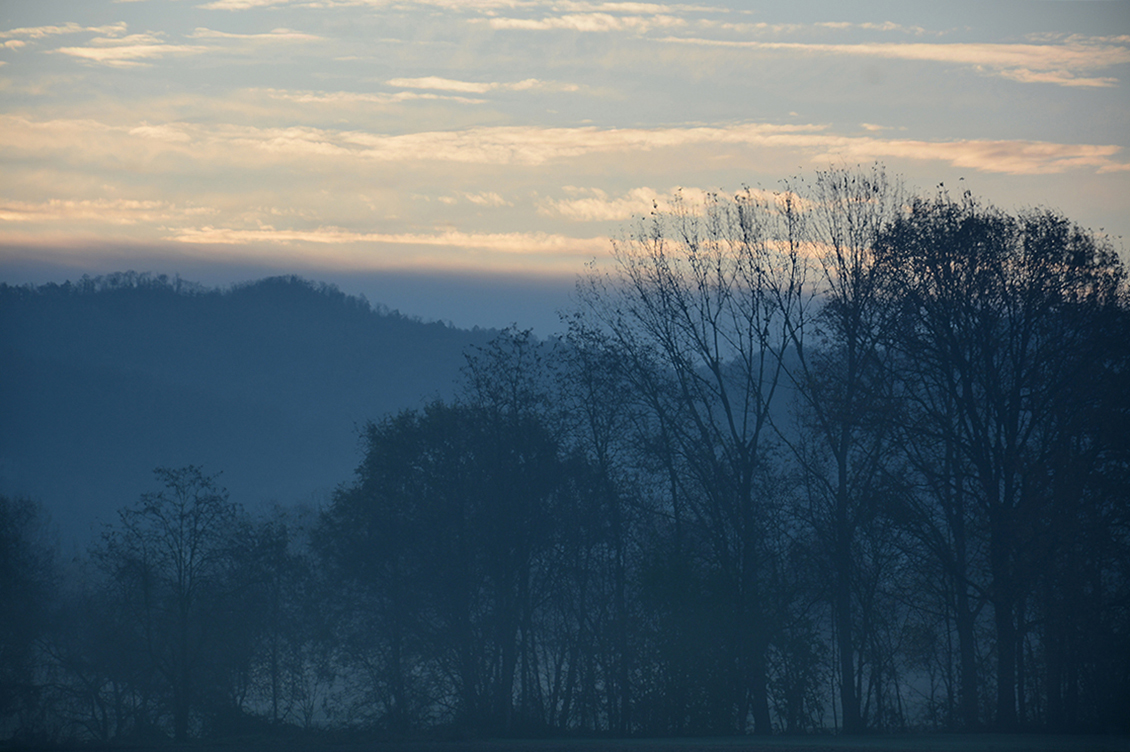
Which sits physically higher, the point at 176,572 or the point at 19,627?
the point at 176,572

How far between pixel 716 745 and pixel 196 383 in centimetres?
15642

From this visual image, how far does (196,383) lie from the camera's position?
161 metres

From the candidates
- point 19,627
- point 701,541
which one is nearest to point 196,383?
point 19,627

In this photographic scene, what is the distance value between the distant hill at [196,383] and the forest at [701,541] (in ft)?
228

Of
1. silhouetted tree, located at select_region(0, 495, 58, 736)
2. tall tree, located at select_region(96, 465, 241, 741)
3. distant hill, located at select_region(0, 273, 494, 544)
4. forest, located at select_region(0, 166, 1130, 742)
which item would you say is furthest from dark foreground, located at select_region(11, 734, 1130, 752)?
distant hill, located at select_region(0, 273, 494, 544)

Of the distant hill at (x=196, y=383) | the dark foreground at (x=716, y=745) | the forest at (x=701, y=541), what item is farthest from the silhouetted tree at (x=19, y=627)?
the distant hill at (x=196, y=383)

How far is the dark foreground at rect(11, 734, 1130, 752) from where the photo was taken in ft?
57.7

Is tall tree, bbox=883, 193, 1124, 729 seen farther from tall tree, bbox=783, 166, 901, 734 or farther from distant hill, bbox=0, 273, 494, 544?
distant hill, bbox=0, 273, 494, 544

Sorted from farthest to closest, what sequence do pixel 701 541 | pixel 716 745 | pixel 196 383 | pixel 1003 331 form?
pixel 196 383 < pixel 701 541 < pixel 1003 331 < pixel 716 745

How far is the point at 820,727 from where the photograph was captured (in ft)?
98.5

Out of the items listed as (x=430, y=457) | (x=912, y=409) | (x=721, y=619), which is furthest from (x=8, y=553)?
(x=912, y=409)

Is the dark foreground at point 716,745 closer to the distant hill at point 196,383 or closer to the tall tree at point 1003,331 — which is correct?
the tall tree at point 1003,331

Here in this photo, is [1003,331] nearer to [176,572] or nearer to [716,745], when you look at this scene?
[716,745]

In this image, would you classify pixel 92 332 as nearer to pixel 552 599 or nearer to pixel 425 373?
pixel 425 373
